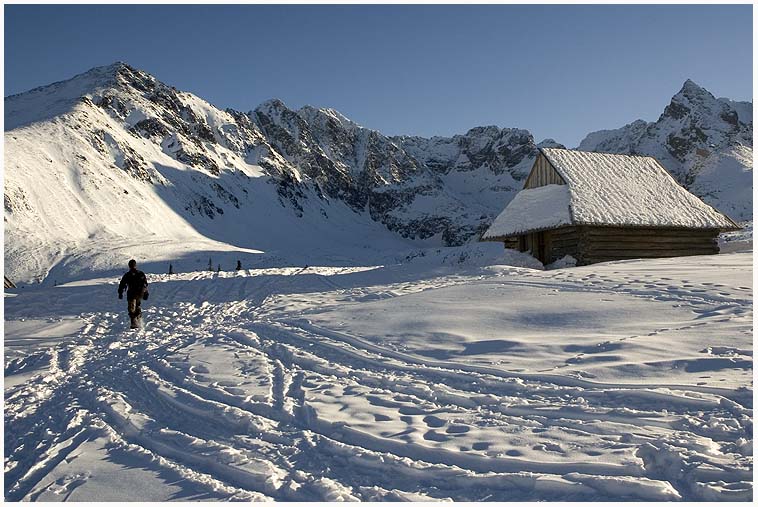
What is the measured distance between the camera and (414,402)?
589cm

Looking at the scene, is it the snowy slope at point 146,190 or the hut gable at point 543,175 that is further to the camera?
the snowy slope at point 146,190

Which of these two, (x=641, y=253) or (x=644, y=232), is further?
(x=644, y=232)

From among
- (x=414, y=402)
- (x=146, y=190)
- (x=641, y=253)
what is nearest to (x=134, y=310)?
(x=414, y=402)

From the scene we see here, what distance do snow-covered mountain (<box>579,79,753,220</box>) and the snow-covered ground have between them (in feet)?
276

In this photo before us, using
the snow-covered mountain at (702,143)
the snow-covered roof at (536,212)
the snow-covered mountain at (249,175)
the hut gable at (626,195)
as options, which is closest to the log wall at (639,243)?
the hut gable at (626,195)

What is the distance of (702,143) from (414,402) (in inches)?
4579

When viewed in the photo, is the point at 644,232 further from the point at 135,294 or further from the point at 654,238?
the point at 135,294

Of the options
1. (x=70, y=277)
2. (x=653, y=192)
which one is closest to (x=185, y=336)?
(x=653, y=192)

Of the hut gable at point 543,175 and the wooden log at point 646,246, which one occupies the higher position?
the hut gable at point 543,175

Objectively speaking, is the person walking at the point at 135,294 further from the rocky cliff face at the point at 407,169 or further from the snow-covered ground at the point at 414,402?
the rocky cliff face at the point at 407,169

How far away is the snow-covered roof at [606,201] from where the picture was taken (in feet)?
68.2

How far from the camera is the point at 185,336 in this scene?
11203mm

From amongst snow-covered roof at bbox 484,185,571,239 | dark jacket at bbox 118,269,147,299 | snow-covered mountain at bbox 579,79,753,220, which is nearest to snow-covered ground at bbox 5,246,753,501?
dark jacket at bbox 118,269,147,299

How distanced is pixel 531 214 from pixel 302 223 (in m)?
56.2
